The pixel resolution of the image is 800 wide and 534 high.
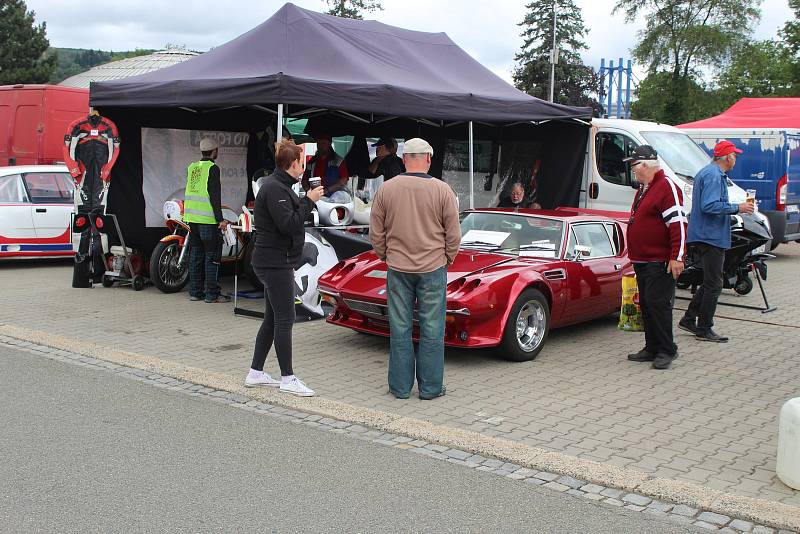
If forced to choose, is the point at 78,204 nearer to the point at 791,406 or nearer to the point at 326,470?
the point at 326,470

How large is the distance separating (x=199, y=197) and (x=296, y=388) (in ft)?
14.1

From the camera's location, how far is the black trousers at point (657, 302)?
285 inches

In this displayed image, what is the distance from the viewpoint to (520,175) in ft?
44.4

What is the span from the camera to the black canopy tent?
922cm

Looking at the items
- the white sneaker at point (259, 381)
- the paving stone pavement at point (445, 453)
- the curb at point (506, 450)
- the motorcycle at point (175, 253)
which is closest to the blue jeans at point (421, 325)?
the curb at point (506, 450)

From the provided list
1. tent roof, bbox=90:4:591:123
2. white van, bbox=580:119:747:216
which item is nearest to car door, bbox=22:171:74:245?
tent roof, bbox=90:4:591:123

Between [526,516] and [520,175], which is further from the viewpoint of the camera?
[520,175]

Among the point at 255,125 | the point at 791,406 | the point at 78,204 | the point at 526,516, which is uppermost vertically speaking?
the point at 255,125

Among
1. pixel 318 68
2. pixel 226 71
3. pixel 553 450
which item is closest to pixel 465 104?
pixel 318 68

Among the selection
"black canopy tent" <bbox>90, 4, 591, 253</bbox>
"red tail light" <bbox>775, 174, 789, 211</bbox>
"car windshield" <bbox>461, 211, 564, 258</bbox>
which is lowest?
"car windshield" <bbox>461, 211, 564, 258</bbox>

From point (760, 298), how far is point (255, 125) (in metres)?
7.35

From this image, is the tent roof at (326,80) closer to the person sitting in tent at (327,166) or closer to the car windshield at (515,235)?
the person sitting in tent at (327,166)

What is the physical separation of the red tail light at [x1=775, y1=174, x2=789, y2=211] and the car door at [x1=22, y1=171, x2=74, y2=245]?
11518 mm

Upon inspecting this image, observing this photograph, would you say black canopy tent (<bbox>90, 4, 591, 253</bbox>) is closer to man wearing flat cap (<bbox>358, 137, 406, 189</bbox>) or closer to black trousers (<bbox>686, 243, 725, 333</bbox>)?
man wearing flat cap (<bbox>358, 137, 406, 189</bbox>)
